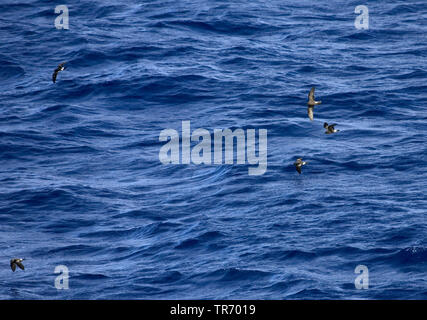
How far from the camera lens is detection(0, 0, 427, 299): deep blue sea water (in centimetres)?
3409

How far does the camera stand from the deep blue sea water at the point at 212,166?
1342 inches

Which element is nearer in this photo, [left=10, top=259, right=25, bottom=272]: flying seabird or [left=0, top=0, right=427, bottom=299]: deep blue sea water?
[left=0, top=0, right=427, bottom=299]: deep blue sea water

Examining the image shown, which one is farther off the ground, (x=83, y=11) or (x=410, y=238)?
(x=83, y=11)

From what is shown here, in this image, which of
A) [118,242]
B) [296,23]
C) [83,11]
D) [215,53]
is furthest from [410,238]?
[83,11]

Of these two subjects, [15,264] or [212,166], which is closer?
[15,264]

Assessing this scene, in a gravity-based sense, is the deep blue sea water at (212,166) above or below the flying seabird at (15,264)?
above

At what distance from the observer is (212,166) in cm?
4250

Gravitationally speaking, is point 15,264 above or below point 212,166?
below

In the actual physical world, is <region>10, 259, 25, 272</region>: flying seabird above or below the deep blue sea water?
below

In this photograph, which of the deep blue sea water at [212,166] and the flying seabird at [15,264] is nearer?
the deep blue sea water at [212,166]
